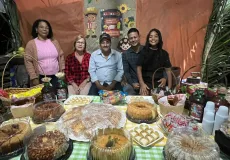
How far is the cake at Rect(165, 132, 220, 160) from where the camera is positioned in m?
0.80

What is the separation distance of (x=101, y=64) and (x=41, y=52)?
3.20 ft

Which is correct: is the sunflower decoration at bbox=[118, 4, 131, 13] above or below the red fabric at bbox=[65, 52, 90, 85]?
above

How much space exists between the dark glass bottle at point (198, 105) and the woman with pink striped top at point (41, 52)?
2.07 metres

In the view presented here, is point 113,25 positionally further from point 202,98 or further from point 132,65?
point 202,98

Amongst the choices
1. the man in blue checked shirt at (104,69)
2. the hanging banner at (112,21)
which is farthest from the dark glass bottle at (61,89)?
the hanging banner at (112,21)

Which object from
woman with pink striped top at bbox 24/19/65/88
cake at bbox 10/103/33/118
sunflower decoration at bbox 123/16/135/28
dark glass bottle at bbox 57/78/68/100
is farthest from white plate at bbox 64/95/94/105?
sunflower decoration at bbox 123/16/135/28

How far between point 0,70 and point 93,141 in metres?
3.23

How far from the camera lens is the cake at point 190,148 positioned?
0.80 m

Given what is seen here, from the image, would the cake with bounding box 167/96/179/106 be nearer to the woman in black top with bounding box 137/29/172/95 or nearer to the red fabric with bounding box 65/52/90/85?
the woman in black top with bounding box 137/29/172/95

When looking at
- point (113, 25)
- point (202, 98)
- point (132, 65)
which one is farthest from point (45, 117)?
point (113, 25)

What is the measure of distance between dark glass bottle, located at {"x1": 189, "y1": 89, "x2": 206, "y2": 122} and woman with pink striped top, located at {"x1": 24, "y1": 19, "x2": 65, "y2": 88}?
2065mm

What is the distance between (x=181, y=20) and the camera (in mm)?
2836

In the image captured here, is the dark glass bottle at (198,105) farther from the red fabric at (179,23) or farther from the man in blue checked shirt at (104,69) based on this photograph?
the red fabric at (179,23)

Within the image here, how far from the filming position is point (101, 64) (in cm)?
261
